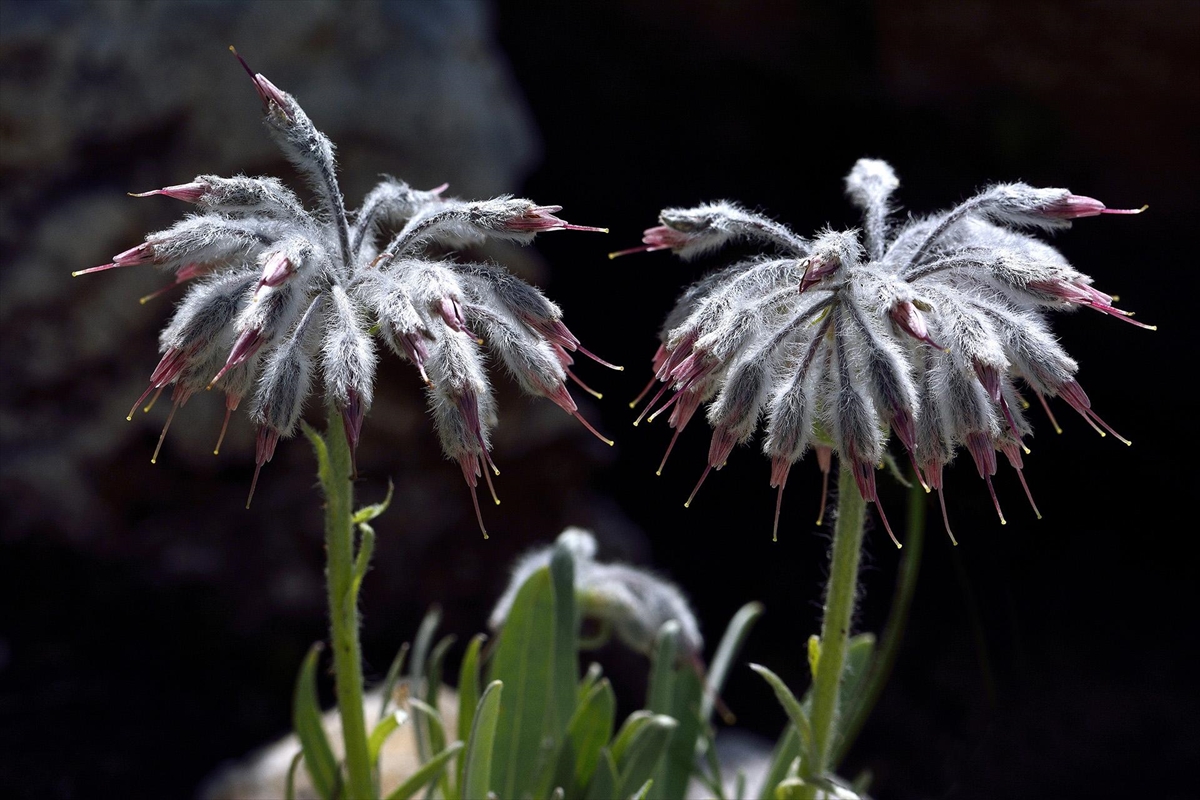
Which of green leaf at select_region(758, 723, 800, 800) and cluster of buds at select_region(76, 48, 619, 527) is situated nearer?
cluster of buds at select_region(76, 48, 619, 527)

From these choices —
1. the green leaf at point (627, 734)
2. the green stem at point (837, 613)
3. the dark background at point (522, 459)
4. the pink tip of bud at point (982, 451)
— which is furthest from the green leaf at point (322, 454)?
the dark background at point (522, 459)

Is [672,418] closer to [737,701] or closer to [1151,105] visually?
[737,701]

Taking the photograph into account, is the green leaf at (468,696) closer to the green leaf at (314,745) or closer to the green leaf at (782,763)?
the green leaf at (314,745)

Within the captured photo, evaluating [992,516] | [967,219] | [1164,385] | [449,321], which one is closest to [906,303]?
[967,219]

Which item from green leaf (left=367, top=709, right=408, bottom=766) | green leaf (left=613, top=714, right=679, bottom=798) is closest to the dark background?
green leaf (left=613, top=714, right=679, bottom=798)

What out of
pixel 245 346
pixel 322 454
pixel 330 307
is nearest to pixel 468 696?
pixel 322 454

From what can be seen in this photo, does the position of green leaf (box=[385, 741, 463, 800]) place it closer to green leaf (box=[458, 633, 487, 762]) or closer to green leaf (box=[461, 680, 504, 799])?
green leaf (box=[461, 680, 504, 799])
